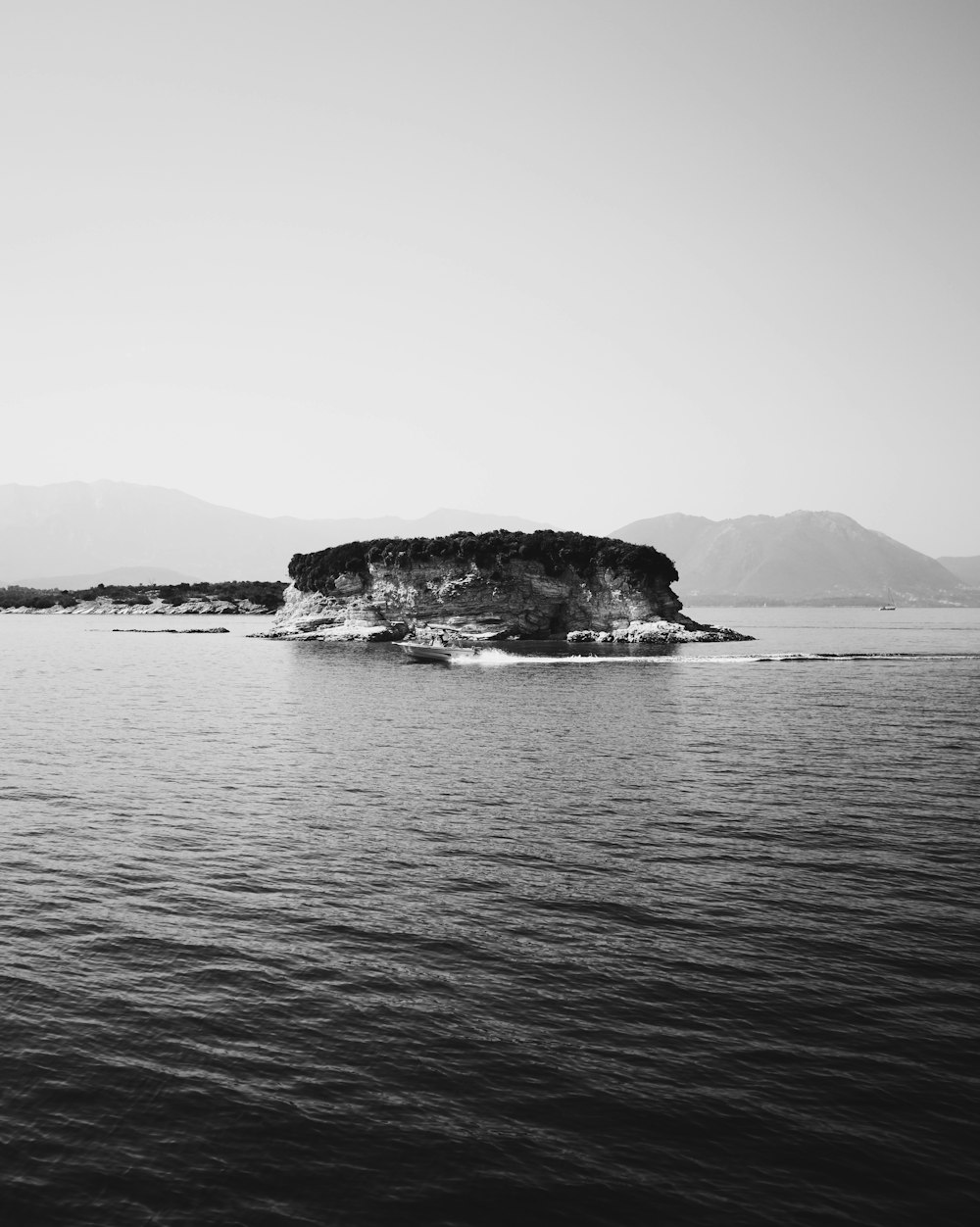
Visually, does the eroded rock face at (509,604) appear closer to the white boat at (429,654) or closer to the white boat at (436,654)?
the white boat at (436,654)

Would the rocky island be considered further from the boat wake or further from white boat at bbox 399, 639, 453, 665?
the boat wake

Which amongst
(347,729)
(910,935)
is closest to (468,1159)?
(910,935)

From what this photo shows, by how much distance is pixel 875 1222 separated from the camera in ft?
32.2

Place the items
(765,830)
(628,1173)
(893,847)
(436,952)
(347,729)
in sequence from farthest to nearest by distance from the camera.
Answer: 1. (347,729)
2. (765,830)
3. (893,847)
4. (436,952)
5. (628,1173)

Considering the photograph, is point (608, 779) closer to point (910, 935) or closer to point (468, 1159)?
point (910, 935)

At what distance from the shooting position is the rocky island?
134m

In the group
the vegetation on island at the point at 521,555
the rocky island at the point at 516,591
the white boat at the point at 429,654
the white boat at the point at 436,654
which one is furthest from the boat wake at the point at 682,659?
the vegetation on island at the point at 521,555

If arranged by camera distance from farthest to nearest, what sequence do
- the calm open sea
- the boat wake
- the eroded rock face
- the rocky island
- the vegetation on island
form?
the vegetation on island, the eroded rock face, the rocky island, the boat wake, the calm open sea

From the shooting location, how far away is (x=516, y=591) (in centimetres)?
13538

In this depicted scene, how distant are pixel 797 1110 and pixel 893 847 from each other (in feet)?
47.6

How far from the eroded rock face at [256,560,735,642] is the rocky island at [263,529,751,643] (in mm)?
167

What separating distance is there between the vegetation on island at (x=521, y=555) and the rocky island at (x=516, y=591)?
168 millimetres

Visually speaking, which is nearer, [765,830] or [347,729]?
[765,830]

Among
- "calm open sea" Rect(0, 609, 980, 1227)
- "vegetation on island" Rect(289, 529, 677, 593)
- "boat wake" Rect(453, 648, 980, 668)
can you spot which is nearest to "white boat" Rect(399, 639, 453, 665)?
"boat wake" Rect(453, 648, 980, 668)
